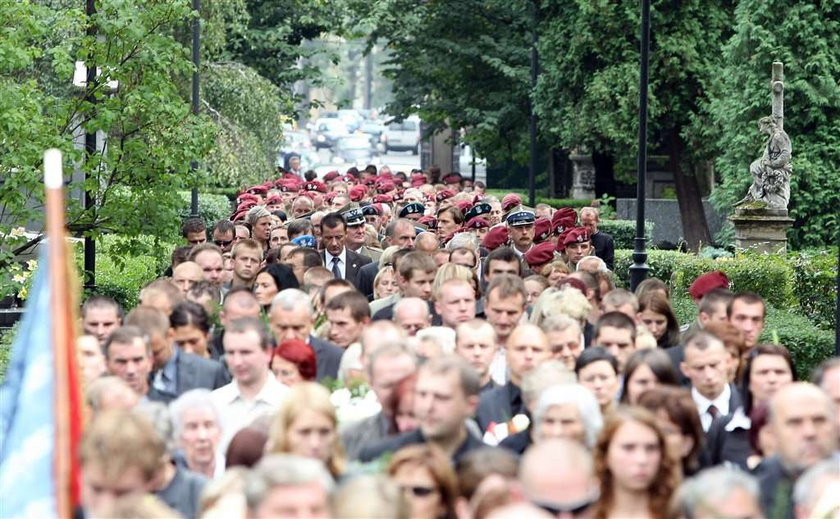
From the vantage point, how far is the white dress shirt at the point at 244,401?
1092 centimetres

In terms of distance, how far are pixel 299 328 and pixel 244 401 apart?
Answer: 1469 mm

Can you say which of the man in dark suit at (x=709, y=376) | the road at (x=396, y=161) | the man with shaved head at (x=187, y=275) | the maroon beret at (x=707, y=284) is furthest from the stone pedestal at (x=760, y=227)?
the road at (x=396, y=161)

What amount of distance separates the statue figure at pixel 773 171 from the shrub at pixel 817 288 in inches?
264

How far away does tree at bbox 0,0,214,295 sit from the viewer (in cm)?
1930

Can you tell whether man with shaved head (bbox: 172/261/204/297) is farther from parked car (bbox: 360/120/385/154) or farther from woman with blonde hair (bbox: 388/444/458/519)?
parked car (bbox: 360/120/385/154)

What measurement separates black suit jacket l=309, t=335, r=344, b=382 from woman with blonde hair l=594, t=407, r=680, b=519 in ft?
12.3

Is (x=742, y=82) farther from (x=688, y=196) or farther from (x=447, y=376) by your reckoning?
(x=447, y=376)

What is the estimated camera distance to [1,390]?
9258 mm

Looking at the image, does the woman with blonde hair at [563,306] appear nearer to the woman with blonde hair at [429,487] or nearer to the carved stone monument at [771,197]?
the woman with blonde hair at [429,487]

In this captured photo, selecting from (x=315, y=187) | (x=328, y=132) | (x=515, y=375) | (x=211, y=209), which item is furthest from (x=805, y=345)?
(x=328, y=132)

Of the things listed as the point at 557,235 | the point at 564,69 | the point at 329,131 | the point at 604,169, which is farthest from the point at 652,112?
the point at 329,131

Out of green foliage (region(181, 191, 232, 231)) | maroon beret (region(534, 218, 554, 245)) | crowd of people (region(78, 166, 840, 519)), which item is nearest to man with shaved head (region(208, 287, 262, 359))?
crowd of people (region(78, 166, 840, 519))

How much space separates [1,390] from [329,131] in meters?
103

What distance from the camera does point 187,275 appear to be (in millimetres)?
15289
